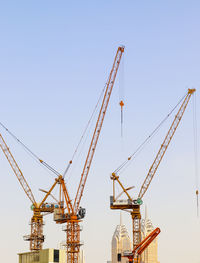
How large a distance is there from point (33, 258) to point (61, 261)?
326 inches

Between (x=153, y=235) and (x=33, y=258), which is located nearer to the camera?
(x=33, y=258)

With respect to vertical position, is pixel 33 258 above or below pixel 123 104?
below

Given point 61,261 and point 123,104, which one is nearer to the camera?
point 61,261

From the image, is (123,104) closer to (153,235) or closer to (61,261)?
(153,235)

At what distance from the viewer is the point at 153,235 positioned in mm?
193875

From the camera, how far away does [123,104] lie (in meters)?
198

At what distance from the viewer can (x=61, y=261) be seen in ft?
488

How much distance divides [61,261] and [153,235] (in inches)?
2145

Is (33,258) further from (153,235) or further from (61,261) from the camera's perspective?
(153,235)

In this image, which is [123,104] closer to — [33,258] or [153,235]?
[153,235]

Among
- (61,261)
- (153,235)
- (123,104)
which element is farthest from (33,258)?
(123,104)

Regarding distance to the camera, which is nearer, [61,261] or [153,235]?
[61,261]

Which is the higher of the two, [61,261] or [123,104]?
[123,104]

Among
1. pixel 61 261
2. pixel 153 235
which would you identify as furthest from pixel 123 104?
pixel 61 261
